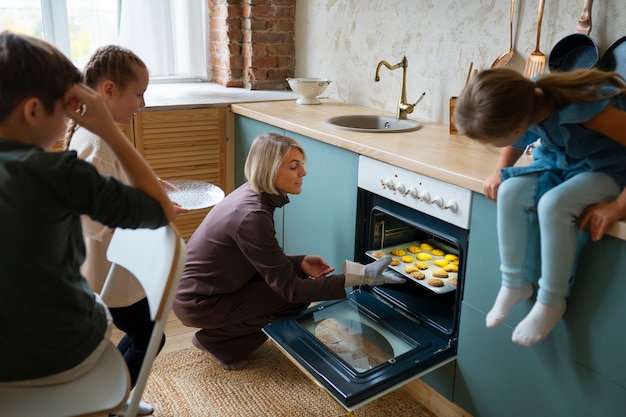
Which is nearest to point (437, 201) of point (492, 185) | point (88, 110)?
point (492, 185)

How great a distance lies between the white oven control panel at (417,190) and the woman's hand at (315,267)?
34cm

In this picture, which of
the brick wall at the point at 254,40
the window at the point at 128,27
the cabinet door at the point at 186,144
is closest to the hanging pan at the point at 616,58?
the cabinet door at the point at 186,144

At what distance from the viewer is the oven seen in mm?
1654

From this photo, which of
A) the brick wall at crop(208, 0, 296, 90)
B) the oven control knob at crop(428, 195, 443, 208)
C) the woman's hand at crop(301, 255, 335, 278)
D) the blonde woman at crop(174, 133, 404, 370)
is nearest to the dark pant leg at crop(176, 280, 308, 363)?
the blonde woman at crop(174, 133, 404, 370)

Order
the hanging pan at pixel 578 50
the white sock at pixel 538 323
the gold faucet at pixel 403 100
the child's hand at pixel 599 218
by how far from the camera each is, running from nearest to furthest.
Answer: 1. the child's hand at pixel 599 218
2. the white sock at pixel 538 323
3. the hanging pan at pixel 578 50
4. the gold faucet at pixel 403 100

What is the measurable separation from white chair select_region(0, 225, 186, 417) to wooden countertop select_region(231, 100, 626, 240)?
0.90 meters

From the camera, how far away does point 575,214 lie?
134 cm

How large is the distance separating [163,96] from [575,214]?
2271 mm

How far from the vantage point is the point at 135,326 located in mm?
1706

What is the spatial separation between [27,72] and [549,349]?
1345 mm

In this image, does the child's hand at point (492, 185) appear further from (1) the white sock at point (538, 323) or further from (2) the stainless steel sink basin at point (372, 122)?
(2) the stainless steel sink basin at point (372, 122)

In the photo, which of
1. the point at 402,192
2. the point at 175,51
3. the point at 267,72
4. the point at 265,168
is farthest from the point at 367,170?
the point at 175,51

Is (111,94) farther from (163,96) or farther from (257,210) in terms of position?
(163,96)

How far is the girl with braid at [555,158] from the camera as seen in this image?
4.26 ft
